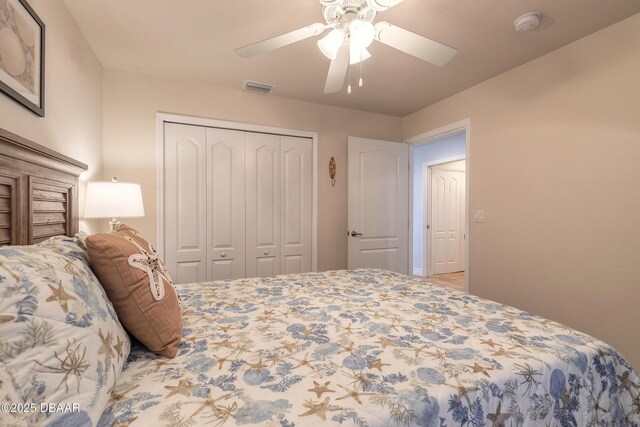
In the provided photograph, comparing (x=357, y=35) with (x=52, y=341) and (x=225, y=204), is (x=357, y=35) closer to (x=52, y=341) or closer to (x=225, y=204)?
(x=52, y=341)

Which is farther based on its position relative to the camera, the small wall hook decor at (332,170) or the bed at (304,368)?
the small wall hook decor at (332,170)

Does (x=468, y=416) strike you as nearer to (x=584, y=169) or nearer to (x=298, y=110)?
(x=584, y=169)

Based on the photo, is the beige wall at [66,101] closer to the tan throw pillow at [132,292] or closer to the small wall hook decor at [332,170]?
the tan throw pillow at [132,292]

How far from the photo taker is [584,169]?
202 cm

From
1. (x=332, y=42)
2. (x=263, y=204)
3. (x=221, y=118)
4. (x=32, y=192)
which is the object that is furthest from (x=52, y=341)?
(x=221, y=118)

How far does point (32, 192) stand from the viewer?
4.09 ft

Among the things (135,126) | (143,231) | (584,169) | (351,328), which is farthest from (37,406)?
(584,169)

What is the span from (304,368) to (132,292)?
0.59 m

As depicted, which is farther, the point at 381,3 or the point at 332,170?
the point at 332,170

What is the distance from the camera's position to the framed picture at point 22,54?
3.76 feet

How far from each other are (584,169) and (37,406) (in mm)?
2901

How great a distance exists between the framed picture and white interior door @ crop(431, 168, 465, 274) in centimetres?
521

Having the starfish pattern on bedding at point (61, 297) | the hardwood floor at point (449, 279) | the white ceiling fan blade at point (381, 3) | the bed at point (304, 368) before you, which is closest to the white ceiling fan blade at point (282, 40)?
the white ceiling fan blade at point (381, 3)

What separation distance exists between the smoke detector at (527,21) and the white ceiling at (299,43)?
0.03 meters
